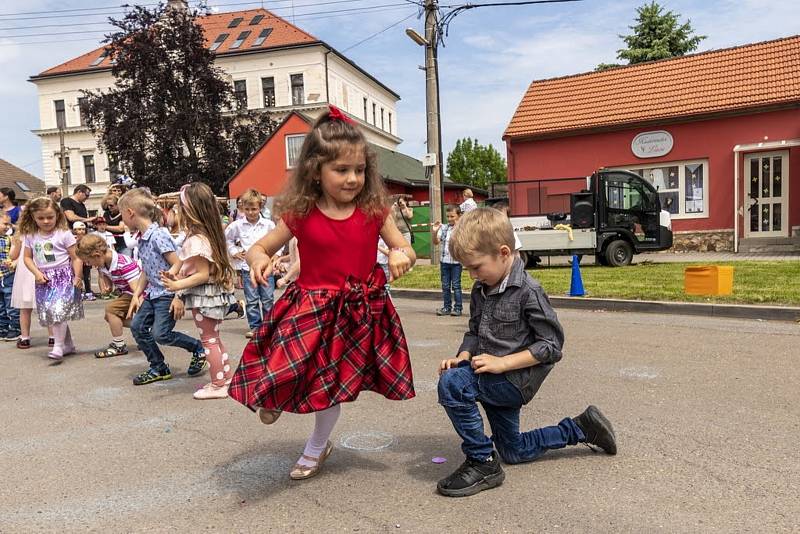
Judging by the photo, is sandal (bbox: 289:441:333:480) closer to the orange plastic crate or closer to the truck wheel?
the orange plastic crate

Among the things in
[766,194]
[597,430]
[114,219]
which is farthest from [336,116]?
[766,194]

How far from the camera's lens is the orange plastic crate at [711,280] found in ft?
30.4

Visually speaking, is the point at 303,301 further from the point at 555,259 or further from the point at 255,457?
the point at 555,259

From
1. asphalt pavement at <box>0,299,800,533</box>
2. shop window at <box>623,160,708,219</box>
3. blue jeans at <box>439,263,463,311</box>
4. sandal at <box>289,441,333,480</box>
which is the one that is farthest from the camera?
shop window at <box>623,160,708,219</box>

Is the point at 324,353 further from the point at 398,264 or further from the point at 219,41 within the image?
the point at 219,41

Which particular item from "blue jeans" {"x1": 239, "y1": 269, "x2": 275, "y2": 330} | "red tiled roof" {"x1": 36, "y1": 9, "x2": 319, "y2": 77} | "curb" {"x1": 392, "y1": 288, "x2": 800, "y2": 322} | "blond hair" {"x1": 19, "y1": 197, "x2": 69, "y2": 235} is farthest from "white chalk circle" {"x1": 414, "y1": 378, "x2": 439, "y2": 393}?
"red tiled roof" {"x1": 36, "y1": 9, "x2": 319, "y2": 77}

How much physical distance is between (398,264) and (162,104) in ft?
116

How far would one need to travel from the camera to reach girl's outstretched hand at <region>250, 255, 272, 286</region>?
3078 mm

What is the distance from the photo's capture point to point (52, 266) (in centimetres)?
677

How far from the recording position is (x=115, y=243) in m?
11.9

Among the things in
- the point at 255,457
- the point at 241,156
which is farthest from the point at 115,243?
the point at 241,156

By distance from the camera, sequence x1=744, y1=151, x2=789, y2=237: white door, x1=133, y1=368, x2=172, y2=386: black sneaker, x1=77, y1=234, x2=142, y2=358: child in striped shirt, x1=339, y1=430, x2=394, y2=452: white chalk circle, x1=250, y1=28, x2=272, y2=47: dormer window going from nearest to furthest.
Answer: x1=339, y1=430, x2=394, y2=452: white chalk circle → x1=133, y1=368, x2=172, y2=386: black sneaker → x1=77, y1=234, x2=142, y2=358: child in striped shirt → x1=744, y1=151, x2=789, y2=237: white door → x1=250, y1=28, x2=272, y2=47: dormer window

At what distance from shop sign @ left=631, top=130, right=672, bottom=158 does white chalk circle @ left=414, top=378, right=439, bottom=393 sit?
1645 centimetres

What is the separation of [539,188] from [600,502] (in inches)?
673
